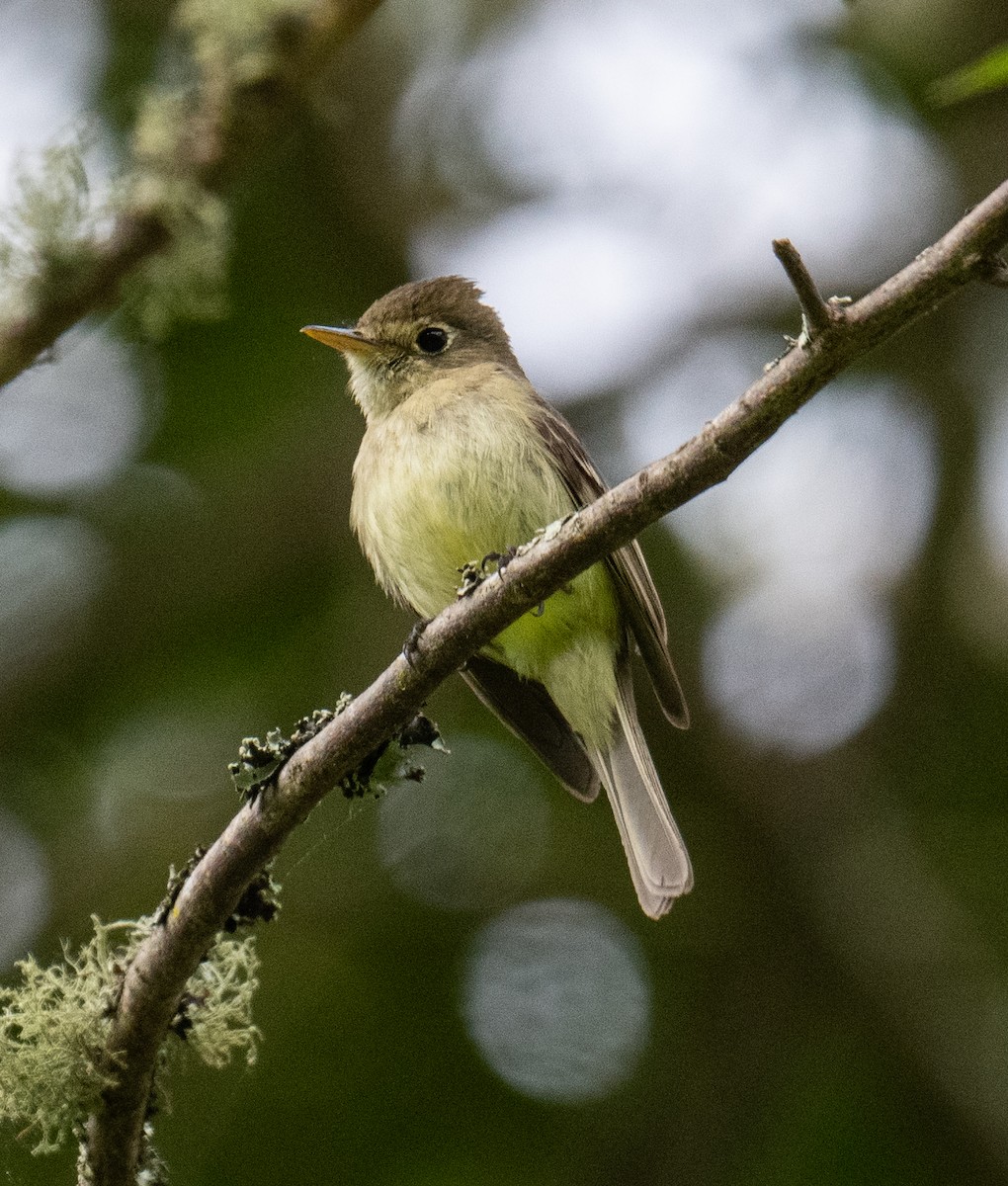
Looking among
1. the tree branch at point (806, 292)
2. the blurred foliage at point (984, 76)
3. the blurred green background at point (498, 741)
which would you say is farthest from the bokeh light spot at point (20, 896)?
the blurred foliage at point (984, 76)

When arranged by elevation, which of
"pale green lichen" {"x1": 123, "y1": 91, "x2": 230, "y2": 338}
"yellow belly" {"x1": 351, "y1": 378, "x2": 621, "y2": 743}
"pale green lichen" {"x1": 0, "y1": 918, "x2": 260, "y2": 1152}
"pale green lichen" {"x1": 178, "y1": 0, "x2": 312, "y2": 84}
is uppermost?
"pale green lichen" {"x1": 178, "y1": 0, "x2": 312, "y2": 84}

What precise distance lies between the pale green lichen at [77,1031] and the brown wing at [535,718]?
1687 mm

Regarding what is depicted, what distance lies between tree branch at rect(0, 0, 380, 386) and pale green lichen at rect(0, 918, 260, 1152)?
3.87 ft

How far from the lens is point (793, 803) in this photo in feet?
19.6

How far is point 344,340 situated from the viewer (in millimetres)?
5047

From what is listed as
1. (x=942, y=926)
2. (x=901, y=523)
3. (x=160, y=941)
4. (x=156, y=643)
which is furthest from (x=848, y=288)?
(x=160, y=941)

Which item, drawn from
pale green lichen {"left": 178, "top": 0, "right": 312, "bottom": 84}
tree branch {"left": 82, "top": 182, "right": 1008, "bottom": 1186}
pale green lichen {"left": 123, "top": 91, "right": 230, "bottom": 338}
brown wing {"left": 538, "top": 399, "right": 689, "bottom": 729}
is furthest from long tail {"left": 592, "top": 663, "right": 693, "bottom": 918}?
pale green lichen {"left": 178, "top": 0, "right": 312, "bottom": 84}

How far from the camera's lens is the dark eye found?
520 centimetres

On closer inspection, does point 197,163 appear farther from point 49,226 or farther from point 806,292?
point 806,292

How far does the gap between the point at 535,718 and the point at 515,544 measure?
0.75 metres

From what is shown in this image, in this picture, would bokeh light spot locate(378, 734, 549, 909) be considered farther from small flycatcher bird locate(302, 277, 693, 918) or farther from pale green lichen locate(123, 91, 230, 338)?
pale green lichen locate(123, 91, 230, 338)

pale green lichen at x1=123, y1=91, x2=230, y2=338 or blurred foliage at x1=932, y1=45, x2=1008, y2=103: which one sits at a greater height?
pale green lichen at x1=123, y1=91, x2=230, y2=338

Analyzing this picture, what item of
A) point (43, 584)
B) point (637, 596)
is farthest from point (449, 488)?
point (43, 584)

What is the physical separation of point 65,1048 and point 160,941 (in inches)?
11.1
